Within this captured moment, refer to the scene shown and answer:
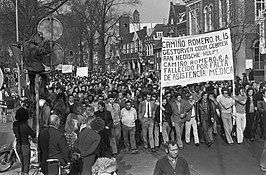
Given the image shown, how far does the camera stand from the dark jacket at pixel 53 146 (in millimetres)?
6926

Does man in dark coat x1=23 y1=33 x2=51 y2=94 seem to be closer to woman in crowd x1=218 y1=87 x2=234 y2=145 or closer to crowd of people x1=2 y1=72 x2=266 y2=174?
crowd of people x1=2 y1=72 x2=266 y2=174

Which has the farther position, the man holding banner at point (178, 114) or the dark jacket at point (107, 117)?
the man holding banner at point (178, 114)

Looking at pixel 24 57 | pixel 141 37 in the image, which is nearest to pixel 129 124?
pixel 24 57

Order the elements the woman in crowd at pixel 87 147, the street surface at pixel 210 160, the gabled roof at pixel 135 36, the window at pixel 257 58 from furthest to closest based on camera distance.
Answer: the gabled roof at pixel 135 36 < the window at pixel 257 58 < the street surface at pixel 210 160 < the woman in crowd at pixel 87 147

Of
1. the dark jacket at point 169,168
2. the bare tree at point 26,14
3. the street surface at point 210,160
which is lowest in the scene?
the street surface at point 210,160

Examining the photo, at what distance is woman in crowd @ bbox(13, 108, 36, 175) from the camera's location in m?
8.80

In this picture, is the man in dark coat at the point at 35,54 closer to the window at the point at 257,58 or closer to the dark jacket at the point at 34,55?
the dark jacket at the point at 34,55

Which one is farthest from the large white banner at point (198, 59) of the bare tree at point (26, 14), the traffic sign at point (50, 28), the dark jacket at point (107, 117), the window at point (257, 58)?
the window at point (257, 58)

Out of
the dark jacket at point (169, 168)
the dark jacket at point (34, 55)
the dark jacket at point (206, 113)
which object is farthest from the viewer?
the dark jacket at point (206, 113)

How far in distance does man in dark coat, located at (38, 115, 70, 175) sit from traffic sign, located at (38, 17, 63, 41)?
1.78 meters

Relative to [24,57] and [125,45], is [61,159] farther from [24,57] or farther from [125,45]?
[125,45]

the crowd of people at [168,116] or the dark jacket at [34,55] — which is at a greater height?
the dark jacket at [34,55]

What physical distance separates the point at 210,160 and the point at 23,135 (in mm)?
4851

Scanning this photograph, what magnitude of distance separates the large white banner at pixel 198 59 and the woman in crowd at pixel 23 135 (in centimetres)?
422
